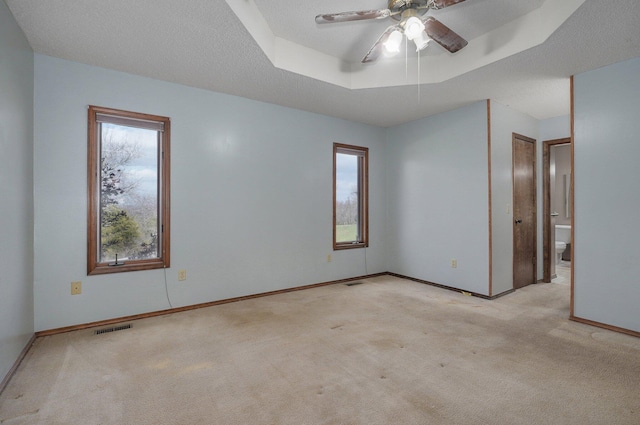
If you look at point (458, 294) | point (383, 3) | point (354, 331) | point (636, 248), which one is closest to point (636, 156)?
point (636, 248)

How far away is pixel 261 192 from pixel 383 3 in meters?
2.41

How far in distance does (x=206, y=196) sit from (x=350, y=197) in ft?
7.47

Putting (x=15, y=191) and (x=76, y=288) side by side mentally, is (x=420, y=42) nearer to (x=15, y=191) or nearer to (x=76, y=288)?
(x=15, y=191)

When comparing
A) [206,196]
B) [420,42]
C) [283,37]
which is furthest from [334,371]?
[283,37]

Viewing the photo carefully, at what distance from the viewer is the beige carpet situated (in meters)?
1.67

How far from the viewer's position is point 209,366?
2.16m

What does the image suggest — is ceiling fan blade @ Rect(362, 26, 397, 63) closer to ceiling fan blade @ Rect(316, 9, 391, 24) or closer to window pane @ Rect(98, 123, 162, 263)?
ceiling fan blade @ Rect(316, 9, 391, 24)

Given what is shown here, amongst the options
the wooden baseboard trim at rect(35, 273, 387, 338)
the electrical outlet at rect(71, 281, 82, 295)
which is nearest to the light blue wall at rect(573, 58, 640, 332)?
the wooden baseboard trim at rect(35, 273, 387, 338)

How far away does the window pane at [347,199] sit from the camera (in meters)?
4.72

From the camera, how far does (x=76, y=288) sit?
2805 mm

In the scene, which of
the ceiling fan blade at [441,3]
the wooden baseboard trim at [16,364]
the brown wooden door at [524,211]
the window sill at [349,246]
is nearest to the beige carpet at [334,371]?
the wooden baseboard trim at [16,364]

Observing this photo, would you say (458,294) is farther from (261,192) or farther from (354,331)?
(261,192)

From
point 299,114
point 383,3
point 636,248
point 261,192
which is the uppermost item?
point 383,3

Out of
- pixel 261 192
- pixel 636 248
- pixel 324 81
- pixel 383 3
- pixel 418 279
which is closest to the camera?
pixel 383 3
